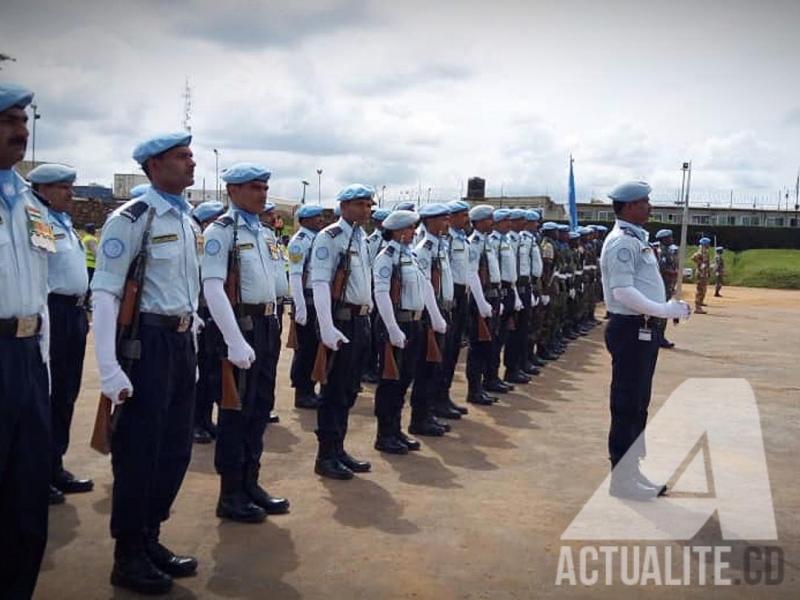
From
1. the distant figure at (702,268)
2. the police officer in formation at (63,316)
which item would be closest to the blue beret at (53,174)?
the police officer in formation at (63,316)

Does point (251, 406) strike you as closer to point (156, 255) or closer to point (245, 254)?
point (245, 254)

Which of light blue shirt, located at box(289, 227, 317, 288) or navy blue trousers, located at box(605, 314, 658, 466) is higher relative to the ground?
light blue shirt, located at box(289, 227, 317, 288)

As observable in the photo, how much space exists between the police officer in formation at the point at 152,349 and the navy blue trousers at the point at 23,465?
1.63 ft

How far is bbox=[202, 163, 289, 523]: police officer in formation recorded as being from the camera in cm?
455

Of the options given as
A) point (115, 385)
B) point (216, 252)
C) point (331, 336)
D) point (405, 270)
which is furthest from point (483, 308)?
point (115, 385)

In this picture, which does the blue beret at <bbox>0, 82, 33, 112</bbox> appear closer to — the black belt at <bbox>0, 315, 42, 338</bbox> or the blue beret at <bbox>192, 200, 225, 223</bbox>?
the black belt at <bbox>0, 315, 42, 338</bbox>

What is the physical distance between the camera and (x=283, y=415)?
25.1 ft

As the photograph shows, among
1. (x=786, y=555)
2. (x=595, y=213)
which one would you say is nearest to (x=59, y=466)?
(x=786, y=555)

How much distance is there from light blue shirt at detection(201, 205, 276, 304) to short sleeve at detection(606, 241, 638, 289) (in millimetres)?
2313

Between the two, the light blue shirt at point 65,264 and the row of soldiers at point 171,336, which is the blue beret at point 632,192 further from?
the light blue shirt at point 65,264

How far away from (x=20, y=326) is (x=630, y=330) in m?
3.88

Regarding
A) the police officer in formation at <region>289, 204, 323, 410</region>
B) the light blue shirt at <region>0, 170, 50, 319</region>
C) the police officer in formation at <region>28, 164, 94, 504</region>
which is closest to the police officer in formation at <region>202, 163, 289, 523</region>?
the police officer in formation at <region>28, 164, 94, 504</region>

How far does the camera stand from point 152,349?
12.3 ft

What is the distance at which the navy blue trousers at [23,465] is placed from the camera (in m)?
3.00
